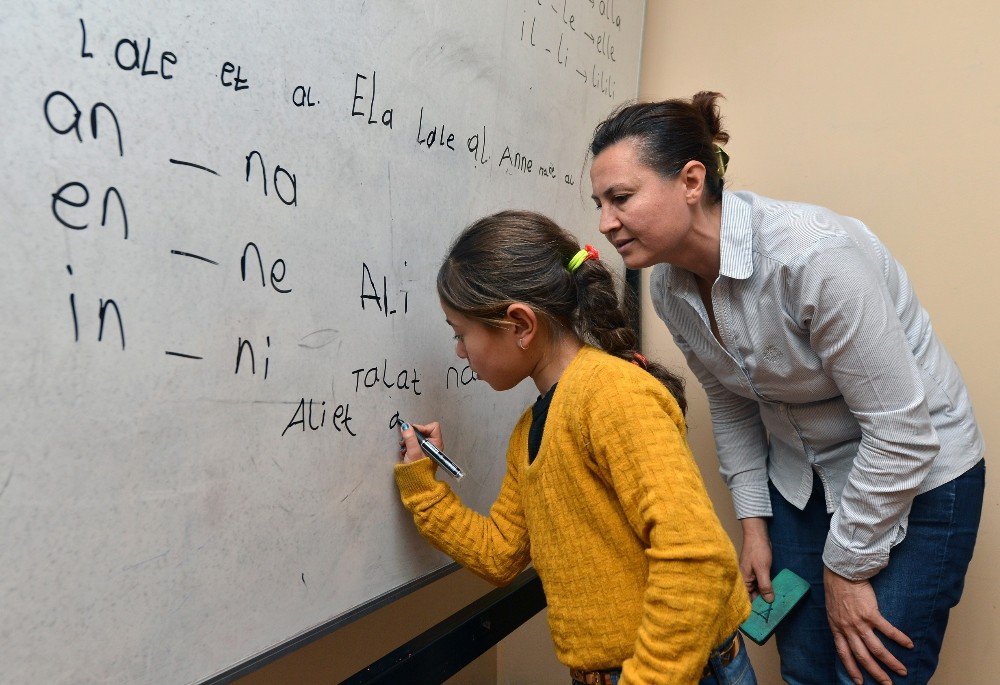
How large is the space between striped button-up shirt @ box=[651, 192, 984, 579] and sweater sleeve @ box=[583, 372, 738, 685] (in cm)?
30

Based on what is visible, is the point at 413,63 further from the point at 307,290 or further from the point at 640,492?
the point at 640,492

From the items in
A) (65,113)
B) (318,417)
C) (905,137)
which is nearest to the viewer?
(65,113)

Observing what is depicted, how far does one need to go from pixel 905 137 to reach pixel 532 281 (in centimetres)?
88

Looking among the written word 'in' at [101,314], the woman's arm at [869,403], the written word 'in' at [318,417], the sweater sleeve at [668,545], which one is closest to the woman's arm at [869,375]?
the woman's arm at [869,403]

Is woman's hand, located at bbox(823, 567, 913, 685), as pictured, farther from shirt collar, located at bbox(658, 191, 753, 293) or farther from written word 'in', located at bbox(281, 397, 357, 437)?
written word 'in', located at bbox(281, 397, 357, 437)

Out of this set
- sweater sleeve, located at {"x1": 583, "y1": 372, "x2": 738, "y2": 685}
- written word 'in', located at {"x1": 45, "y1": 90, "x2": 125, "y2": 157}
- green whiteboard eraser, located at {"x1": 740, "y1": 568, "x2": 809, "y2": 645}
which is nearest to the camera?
written word 'in', located at {"x1": 45, "y1": 90, "x2": 125, "y2": 157}

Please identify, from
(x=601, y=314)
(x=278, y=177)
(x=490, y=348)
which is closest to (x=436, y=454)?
(x=490, y=348)

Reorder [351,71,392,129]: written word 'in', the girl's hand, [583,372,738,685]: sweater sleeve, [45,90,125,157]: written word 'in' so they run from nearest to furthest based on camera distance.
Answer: [45,90,125,157]: written word 'in' < [583,372,738,685]: sweater sleeve < [351,71,392,129]: written word 'in' < the girl's hand

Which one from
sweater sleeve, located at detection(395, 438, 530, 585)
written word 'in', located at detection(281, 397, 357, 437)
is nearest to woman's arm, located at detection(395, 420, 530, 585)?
sweater sleeve, located at detection(395, 438, 530, 585)

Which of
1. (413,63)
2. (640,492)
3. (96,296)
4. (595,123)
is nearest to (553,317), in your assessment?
(640,492)

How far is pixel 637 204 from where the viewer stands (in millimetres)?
924

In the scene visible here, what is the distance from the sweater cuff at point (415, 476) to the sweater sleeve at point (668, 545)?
0.25m

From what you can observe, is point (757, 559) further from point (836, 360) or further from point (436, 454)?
point (436, 454)

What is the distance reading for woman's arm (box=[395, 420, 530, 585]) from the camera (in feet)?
2.99
